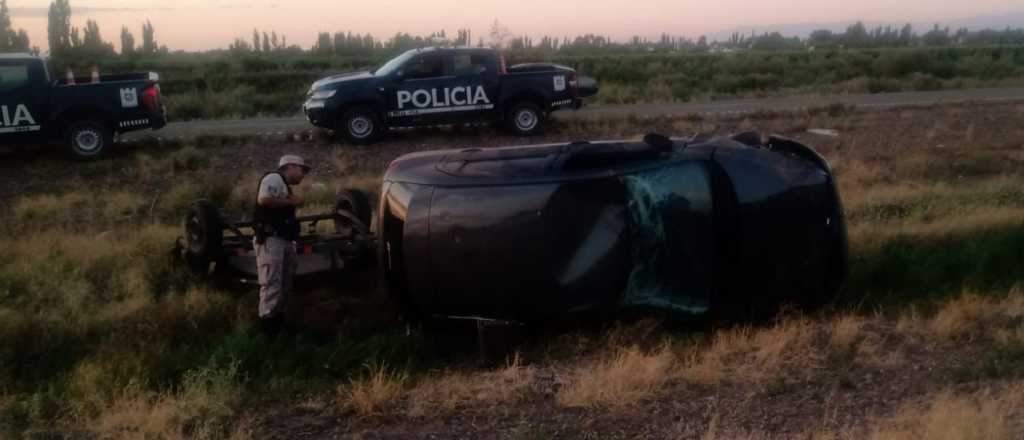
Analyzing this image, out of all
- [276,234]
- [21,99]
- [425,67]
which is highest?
[425,67]

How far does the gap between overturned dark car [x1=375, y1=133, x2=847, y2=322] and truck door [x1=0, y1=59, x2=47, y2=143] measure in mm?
11561

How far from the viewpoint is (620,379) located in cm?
578

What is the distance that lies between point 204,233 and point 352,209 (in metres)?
1.54

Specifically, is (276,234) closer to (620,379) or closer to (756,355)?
(620,379)

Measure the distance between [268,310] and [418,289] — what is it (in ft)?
5.89

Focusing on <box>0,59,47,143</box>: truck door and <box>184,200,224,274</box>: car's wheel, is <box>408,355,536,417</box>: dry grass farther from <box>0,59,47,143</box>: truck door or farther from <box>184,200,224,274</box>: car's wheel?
<box>0,59,47,143</box>: truck door

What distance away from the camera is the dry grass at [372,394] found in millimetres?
5676

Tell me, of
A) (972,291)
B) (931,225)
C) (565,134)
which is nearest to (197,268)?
(972,291)

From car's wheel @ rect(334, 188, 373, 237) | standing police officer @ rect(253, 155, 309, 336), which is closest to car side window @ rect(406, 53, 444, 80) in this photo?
car's wheel @ rect(334, 188, 373, 237)

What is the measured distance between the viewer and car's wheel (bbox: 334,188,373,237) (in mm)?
9711

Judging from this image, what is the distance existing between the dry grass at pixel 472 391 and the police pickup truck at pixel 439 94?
476 inches

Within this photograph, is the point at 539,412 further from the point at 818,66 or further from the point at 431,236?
the point at 818,66

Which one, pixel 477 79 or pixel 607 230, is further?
pixel 477 79

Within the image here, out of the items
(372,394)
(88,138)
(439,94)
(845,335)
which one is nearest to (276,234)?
(372,394)
